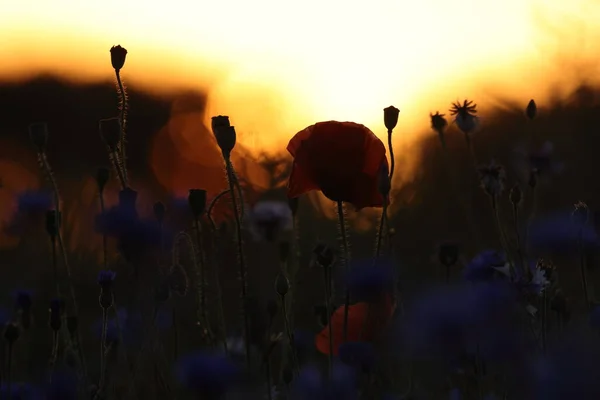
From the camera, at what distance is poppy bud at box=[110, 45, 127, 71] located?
1.41 metres

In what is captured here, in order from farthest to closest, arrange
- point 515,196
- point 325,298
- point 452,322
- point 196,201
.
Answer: point 325,298, point 515,196, point 196,201, point 452,322

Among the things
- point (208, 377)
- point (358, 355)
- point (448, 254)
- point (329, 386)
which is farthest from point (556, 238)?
point (208, 377)

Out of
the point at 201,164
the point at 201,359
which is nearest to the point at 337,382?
the point at 201,359

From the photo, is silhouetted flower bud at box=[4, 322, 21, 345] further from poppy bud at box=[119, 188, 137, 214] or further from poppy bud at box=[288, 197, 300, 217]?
poppy bud at box=[288, 197, 300, 217]

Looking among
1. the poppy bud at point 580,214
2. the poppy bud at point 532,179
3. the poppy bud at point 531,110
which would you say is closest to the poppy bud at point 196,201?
the poppy bud at point 580,214

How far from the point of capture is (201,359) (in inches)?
35.5

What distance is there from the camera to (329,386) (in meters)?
0.95

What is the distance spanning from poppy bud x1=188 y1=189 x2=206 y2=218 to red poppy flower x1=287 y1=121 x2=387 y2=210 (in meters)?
0.15

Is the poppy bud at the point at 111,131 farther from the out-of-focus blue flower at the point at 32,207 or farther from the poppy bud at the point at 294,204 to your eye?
the out-of-focus blue flower at the point at 32,207

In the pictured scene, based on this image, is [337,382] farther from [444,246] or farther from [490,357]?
[444,246]

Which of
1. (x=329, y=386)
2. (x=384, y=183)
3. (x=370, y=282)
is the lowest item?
(x=329, y=386)

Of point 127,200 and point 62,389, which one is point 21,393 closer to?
point 62,389

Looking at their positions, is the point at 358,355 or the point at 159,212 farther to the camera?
the point at 159,212

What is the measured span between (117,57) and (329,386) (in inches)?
25.8
